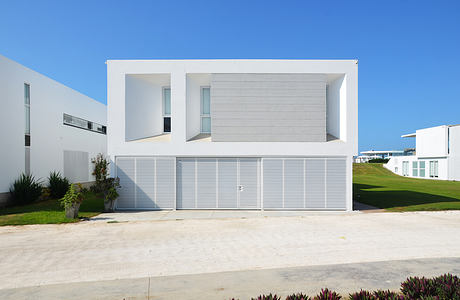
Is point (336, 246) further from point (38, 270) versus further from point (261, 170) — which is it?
point (38, 270)

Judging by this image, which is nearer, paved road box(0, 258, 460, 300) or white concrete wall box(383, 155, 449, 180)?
paved road box(0, 258, 460, 300)

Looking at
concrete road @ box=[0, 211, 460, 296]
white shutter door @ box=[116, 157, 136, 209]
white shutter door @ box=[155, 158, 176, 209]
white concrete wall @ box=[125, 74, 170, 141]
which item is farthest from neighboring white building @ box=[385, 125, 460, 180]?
white shutter door @ box=[116, 157, 136, 209]

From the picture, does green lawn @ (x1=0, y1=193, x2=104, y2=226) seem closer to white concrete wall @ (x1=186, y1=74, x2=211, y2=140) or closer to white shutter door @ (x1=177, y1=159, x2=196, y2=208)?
white shutter door @ (x1=177, y1=159, x2=196, y2=208)

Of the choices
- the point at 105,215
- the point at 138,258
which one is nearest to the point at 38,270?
the point at 138,258

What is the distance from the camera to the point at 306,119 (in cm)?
1367

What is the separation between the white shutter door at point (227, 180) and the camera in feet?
45.5

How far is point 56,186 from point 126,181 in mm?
7757

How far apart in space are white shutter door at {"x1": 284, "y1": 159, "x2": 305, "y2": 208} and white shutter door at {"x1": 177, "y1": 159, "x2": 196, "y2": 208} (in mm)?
4674

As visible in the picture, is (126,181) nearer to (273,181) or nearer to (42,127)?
(273,181)

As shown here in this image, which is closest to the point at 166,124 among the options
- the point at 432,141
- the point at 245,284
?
the point at 245,284

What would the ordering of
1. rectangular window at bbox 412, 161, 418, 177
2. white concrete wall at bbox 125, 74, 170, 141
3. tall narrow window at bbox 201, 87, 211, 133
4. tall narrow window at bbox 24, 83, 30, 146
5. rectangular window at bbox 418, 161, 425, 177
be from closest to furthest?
white concrete wall at bbox 125, 74, 170, 141 → tall narrow window at bbox 201, 87, 211, 133 → tall narrow window at bbox 24, 83, 30, 146 → rectangular window at bbox 418, 161, 425, 177 → rectangular window at bbox 412, 161, 418, 177

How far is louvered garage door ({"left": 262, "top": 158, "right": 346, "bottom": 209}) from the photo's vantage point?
13.7 m

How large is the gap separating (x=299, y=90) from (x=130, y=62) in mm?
8581

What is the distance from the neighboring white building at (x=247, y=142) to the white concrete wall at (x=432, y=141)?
34.0m
